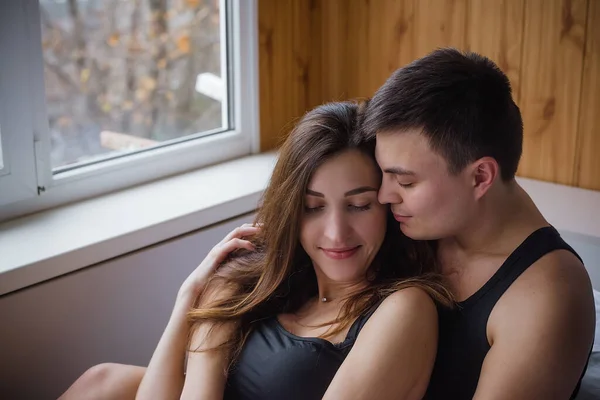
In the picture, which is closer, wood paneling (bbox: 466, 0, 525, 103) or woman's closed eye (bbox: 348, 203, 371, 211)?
woman's closed eye (bbox: 348, 203, 371, 211)

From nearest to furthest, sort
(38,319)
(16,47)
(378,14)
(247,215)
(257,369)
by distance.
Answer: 1. (257,369)
2. (38,319)
3. (16,47)
4. (247,215)
5. (378,14)

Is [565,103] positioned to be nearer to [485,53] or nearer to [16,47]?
[485,53]

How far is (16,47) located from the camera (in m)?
1.95

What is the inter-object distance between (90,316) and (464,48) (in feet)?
4.18

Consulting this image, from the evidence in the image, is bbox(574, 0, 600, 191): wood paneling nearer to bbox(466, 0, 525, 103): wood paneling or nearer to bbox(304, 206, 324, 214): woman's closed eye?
bbox(466, 0, 525, 103): wood paneling

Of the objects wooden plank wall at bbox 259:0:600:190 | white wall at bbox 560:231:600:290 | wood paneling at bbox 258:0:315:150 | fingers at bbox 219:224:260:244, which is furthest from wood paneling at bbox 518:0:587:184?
fingers at bbox 219:224:260:244

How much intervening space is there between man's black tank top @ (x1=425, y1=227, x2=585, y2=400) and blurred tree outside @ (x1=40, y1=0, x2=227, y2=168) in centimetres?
121

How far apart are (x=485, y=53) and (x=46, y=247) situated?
1.30 metres

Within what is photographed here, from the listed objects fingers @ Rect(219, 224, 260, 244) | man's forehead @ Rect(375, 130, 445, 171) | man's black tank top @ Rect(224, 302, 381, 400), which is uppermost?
man's forehead @ Rect(375, 130, 445, 171)

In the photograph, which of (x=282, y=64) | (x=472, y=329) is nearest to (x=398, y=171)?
(x=472, y=329)

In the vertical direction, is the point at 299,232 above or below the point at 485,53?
below

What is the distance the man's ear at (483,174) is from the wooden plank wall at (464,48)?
961mm

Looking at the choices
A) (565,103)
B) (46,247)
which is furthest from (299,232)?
(565,103)

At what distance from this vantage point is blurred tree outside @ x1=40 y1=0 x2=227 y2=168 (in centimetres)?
210
